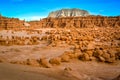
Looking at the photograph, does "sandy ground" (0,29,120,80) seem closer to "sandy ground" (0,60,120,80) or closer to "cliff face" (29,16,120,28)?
"sandy ground" (0,60,120,80)

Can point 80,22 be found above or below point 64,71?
above

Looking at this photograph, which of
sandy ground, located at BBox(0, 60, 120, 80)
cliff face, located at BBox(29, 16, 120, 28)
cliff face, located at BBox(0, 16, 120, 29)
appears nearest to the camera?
sandy ground, located at BBox(0, 60, 120, 80)

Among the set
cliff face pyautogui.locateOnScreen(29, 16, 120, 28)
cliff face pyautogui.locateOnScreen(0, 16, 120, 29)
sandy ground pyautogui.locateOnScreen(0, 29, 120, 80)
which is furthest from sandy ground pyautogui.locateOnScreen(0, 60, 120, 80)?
cliff face pyautogui.locateOnScreen(29, 16, 120, 28)

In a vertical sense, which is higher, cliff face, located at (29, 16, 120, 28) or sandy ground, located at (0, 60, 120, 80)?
cliff face, located at (29, 16, 120, 28)

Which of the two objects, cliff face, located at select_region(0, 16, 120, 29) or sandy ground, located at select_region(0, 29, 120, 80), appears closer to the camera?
sandy ground, located at select_region(0, 29, 120, 80)

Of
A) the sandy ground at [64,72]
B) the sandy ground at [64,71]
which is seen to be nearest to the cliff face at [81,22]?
the sandy ground at [64,71]

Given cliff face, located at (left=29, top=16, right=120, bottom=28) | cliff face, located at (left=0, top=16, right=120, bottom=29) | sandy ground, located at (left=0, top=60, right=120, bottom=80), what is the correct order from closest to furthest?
1. sandy ground, located at (left=0, top=60, right=120, bottom=80)
2. cliff face, located at (left=0, top=16, right=120, bottom=29)
3. cliff face, located at (left=29, top=16, right=120, bottom=28)

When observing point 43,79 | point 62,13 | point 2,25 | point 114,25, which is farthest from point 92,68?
point 62,13

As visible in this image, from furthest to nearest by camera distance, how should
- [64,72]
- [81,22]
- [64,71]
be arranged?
[81,22] < [64,71] < [64,72]

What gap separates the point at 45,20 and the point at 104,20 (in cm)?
2001

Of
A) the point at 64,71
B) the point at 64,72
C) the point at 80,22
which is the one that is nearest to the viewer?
the point at 64,72

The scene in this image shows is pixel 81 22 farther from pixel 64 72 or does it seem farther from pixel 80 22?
pixel 64 72

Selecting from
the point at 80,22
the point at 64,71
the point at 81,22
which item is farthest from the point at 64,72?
the point at 80,22

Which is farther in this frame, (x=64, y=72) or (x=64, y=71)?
(x=64, y=71)
